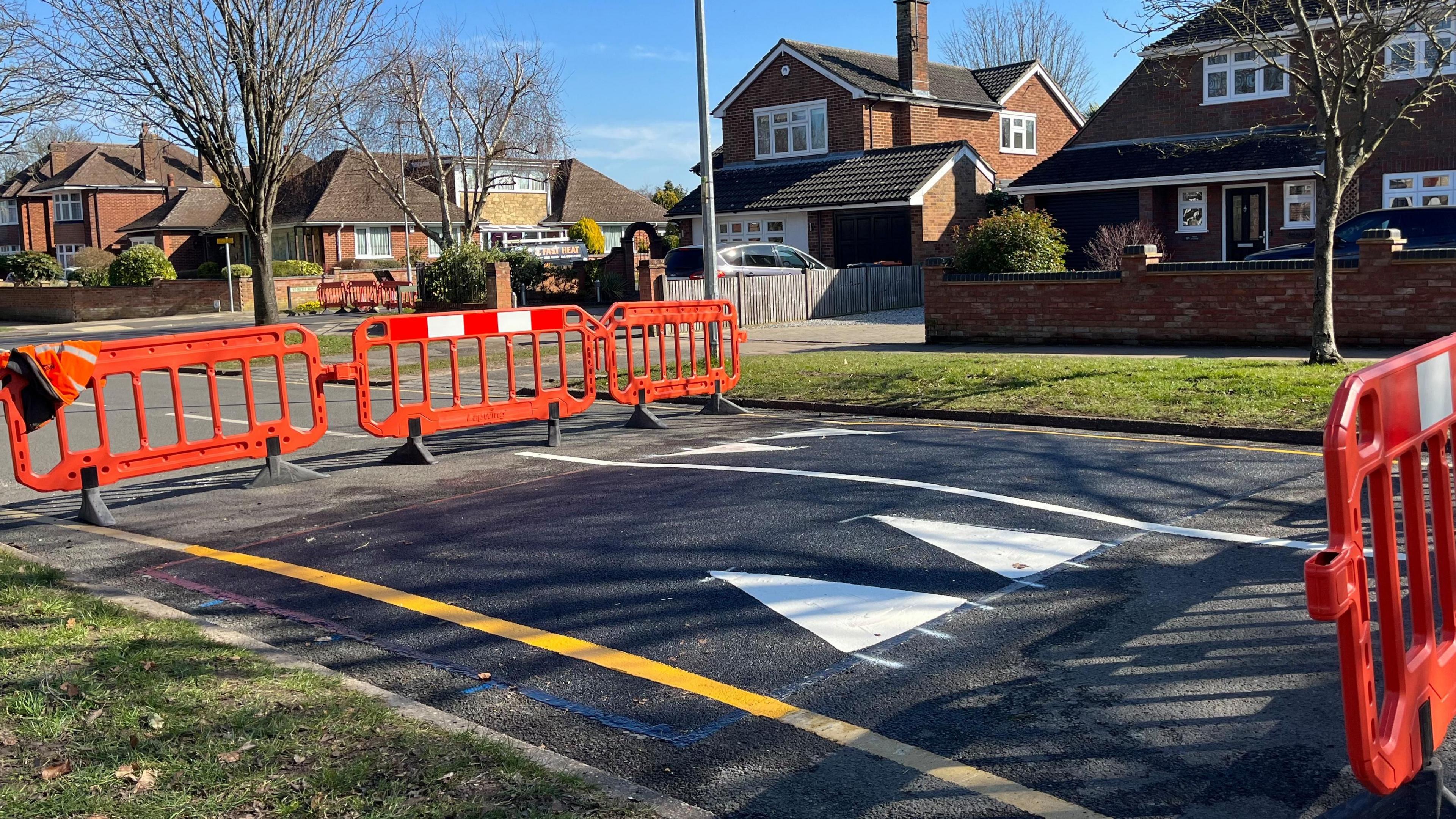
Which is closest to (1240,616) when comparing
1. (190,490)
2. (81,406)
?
(190,490)

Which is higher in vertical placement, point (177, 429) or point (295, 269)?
point (295, 269)

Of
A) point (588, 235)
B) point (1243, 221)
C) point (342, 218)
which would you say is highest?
point (342, 218)

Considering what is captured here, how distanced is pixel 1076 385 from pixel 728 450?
14.0 ft

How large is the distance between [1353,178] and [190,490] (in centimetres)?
2625

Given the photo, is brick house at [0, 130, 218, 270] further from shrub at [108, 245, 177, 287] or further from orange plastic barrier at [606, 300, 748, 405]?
orange plastic barrier at [606, 300, 748, 405]

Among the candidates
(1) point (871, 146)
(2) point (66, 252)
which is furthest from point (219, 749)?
(2) point (66, 252)

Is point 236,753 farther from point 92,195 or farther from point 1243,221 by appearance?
point 92,195

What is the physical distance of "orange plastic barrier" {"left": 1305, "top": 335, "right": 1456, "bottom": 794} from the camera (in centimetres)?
286

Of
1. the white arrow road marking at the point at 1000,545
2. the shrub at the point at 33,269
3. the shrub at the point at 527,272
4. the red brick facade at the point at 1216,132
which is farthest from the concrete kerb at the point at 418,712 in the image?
the shrub at the point at 33,269

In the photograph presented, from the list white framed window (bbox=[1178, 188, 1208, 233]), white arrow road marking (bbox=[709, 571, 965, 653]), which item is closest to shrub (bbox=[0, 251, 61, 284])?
white framed window (bbox=[1178, 188, 1208, 233])

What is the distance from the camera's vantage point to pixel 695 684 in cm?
497

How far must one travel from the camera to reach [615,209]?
6581cm

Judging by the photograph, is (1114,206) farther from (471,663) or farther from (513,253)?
(471,663)

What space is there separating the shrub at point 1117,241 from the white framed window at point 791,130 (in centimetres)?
1105
